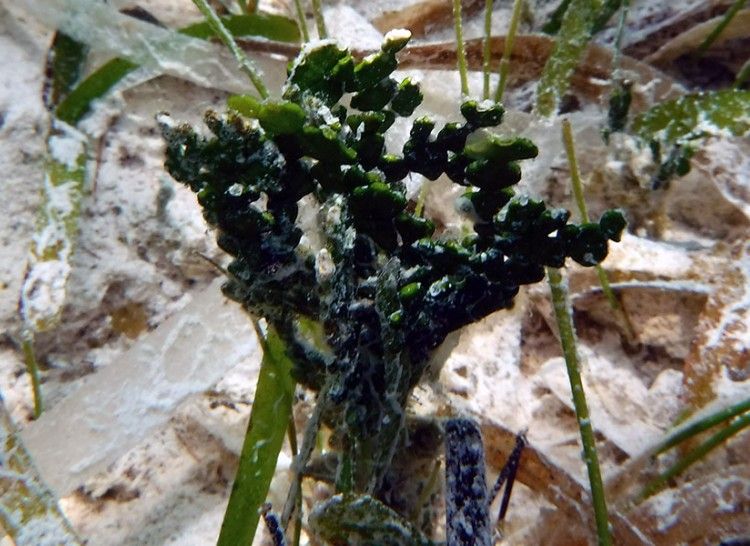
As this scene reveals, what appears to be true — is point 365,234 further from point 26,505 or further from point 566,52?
point 566,52

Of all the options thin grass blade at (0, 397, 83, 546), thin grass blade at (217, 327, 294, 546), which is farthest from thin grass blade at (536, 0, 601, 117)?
thin grass blade at (0, 397, 83, 546)

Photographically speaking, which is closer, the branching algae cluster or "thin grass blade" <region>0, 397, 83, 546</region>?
the branching algae cluster

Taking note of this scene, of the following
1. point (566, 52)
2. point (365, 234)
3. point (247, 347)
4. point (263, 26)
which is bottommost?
point (247, 347)

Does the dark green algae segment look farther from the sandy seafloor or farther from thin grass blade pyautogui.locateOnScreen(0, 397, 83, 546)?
thin grass blade pyautogui.locateOnScreen(0, 397, 83, 546)

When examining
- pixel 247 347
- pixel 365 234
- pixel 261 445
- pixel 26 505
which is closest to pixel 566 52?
pixel 365 234

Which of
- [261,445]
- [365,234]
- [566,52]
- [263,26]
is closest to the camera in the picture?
[365,234]

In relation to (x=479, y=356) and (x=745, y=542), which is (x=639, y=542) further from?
(x=479, y=356)

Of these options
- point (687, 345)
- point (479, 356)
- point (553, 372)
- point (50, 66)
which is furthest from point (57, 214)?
point (687, 345)
